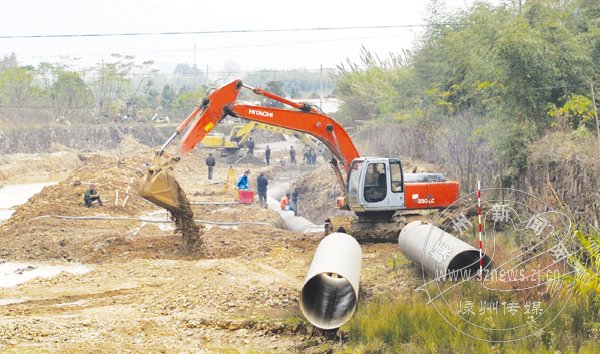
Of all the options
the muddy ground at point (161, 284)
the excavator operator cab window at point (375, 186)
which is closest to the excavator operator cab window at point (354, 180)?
the excavator operator cab window at point (375, 186)

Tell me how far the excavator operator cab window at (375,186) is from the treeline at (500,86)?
327cm

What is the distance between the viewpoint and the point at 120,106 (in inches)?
3647

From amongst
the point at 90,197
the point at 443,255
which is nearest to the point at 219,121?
the point at 90,197

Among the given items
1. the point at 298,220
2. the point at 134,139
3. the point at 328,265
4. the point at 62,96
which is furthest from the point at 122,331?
the point at 62,96

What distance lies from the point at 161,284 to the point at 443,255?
6.70m

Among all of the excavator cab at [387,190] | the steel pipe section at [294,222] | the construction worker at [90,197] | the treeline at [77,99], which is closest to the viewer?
the excavator cab at [387,190]

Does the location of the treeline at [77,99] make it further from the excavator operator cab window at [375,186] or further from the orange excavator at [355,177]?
the excavator operator cab window at [375,186]

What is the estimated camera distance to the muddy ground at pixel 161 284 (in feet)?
46.1

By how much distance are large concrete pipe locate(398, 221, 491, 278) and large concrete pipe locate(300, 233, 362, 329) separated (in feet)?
4.03

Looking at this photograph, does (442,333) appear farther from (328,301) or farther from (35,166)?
(35,166)

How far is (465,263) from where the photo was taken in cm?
1488

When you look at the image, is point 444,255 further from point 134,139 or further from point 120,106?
point 120,106

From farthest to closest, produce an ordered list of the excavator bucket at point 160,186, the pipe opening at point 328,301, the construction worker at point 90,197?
the construction worker at point 90,197
the excavator bucket at point 160,186
the pipe opening at point 328,301

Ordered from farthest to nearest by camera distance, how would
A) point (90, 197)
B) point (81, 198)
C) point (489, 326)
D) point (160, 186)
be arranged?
1. point (81, 198)
2. point (90, 197)
3. point (160, 186)
4. point (489, 326)
